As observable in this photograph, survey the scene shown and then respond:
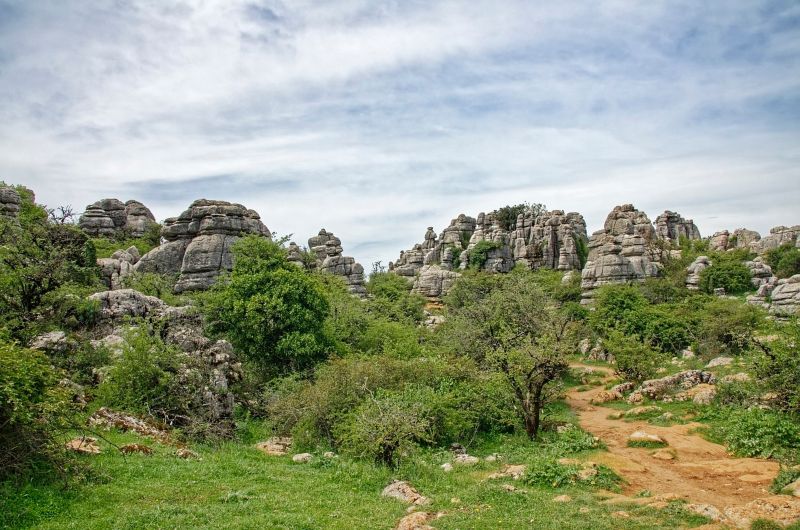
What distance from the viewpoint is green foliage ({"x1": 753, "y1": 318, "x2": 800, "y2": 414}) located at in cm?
1498

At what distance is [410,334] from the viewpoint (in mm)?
32219

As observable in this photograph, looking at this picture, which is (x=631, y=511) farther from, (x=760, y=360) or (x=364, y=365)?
(x=364, y=365)

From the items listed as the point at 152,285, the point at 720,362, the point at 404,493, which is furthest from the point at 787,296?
the point at 152,285

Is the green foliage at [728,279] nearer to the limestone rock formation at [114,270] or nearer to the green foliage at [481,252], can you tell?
the green foliage at [481,252]

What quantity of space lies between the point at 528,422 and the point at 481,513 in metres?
8.01

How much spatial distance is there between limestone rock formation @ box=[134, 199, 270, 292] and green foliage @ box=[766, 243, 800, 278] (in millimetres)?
53872

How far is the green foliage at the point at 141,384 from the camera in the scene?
17.4m

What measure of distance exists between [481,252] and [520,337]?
1927 inches

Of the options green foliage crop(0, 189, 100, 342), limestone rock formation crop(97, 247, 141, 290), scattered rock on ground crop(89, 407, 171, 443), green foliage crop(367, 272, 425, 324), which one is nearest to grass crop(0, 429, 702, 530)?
scattered rock on ground crop(89, 407, 171, 443)

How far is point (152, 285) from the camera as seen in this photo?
3316 cm

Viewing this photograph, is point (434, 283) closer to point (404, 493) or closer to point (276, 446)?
point (276, 446)

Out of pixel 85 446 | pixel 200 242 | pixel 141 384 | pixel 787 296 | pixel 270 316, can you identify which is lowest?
pixel 85 446

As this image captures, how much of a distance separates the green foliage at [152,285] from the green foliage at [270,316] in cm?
599

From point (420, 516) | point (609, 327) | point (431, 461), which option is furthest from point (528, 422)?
point (609, 327)
